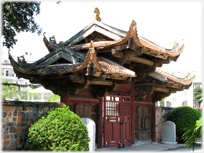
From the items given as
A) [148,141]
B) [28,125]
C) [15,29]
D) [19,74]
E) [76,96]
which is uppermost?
[15,29]

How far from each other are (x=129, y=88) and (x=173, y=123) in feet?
13.0

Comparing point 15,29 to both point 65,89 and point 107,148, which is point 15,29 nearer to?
point 65,89

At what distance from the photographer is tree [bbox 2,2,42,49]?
441 inches

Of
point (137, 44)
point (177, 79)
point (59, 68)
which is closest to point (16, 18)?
point (59, 68)

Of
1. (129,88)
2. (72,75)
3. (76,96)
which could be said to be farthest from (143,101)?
(72,75)

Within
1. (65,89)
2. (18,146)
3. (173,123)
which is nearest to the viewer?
(18,146)

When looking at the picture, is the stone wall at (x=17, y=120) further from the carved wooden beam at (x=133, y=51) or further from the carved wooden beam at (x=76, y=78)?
the carved wooden beam at (x=133, y=51)

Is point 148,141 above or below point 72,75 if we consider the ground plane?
below

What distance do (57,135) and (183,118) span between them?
9.69 metres

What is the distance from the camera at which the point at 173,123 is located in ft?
50.9

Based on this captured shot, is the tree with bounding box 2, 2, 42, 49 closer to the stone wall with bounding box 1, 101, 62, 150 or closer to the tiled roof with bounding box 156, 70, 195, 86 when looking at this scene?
the stone wall with bounding box 1, 101, 62, 150

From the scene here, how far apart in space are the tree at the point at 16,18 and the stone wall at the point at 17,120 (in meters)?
4.38

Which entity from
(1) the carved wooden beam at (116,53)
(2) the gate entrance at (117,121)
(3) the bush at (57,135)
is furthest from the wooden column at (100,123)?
(3) the bush at (57,135)

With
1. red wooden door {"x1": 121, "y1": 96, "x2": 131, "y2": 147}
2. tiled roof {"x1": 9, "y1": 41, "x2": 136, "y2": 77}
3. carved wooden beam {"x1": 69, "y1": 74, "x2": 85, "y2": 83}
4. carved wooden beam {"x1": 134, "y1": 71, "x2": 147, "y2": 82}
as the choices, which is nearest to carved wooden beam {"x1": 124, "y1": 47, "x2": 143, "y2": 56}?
tiled roof {"x1": 9, "y1": 41, "x2": 136, "y2": 77}
